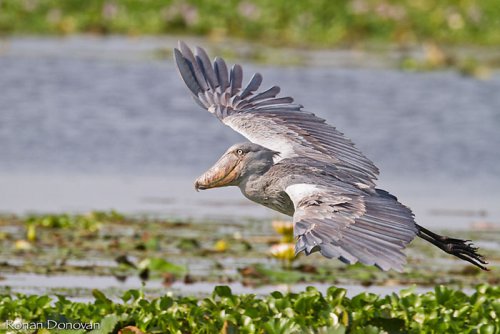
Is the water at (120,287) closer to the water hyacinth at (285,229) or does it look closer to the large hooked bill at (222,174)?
the water hyacinth at (285,229)

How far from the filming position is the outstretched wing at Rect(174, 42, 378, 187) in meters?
6.73

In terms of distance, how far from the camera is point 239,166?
6430 millimetres

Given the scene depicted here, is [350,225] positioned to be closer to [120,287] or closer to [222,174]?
[222,174]

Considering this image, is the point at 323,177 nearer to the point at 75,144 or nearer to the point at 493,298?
the point at 493,298

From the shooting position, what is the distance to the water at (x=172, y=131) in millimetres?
11188

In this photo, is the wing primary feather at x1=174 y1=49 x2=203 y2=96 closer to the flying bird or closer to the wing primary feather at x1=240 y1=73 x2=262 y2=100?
the flying bird

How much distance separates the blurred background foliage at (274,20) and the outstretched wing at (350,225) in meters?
15.5

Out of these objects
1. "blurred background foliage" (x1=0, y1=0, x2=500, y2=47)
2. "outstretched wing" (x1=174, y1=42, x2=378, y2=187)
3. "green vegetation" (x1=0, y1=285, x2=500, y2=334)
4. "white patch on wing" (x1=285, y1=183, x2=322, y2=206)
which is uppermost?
"blurred background foliage" (x1=0, y1=0, x2=500, y2=47)

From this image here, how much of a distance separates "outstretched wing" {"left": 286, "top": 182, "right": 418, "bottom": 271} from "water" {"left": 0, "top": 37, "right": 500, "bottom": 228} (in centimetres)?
441

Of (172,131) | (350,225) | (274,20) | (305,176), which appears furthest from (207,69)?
(274,20)

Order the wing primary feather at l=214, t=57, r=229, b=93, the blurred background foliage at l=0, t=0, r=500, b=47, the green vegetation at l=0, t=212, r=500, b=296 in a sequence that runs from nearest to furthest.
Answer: the wing primary feather at l=214, t=57, r=229, b=93 < the green vegetation at l=0, t=212, r=500, b=296 < the blurred background foliage at l=0, t=0, r=500, b=47

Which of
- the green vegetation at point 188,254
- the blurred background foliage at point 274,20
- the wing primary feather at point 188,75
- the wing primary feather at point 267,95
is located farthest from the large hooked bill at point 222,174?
the blurred background foliage at point 274,20

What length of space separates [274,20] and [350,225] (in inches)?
647

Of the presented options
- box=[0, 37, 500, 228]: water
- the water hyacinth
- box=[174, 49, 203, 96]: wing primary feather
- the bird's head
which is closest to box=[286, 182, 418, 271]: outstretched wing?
the bird's head
